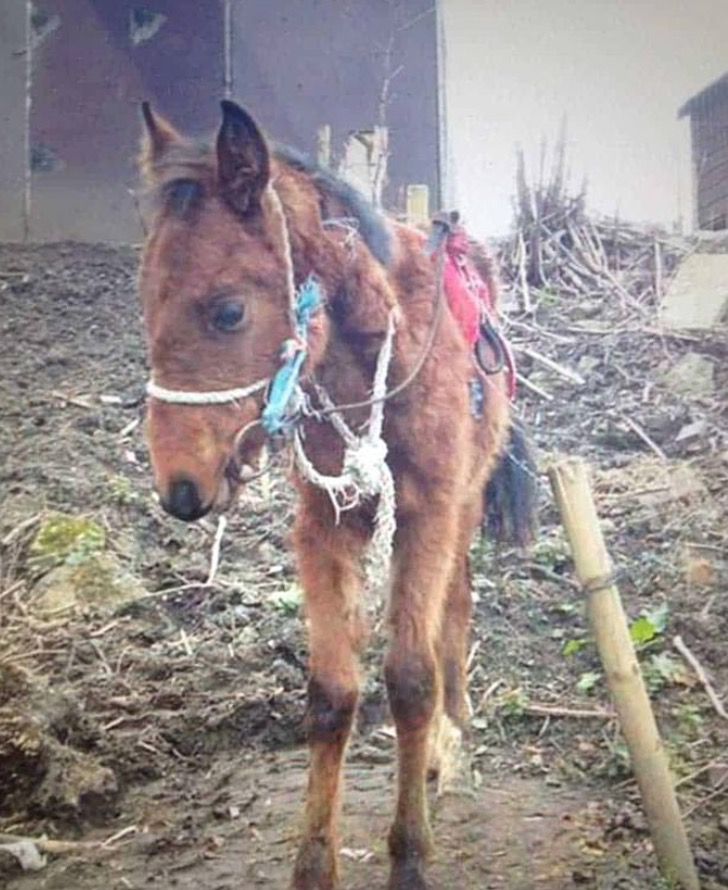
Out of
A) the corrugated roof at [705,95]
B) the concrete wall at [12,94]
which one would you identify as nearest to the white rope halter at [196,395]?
the concrete wall at [12,94]

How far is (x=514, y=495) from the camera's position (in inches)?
60.6

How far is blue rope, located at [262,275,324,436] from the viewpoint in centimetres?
98

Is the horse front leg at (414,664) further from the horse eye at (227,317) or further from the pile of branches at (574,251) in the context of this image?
the pile of branches at (574,251)

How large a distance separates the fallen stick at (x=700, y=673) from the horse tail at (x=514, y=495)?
25 cm

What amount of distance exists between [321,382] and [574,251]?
73cm

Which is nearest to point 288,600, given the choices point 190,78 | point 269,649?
point 269,649

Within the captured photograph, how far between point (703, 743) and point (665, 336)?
0.64 m

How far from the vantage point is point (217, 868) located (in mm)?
1112

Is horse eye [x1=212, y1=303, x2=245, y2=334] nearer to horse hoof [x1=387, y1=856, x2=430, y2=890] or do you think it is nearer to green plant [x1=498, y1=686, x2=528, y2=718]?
horse hoof [x1=387, y1=856, x2=430, y2=890]

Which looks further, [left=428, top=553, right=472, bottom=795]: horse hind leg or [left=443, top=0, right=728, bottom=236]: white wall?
[left=443, top=0, right=728, bottom=236]: white wall

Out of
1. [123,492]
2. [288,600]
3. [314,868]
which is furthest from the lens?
[123,492]

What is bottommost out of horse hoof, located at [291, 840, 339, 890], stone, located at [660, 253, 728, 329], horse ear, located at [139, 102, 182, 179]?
horse hoof, located at [291, 840, 339, 890]

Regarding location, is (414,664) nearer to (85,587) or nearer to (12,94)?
(85,587)

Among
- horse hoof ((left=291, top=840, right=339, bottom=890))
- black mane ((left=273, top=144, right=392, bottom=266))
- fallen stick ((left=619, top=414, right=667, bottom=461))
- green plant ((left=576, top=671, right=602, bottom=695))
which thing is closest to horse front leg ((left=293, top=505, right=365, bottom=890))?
horse hoof ((left=291, top=840, right=339, bottom=890))
